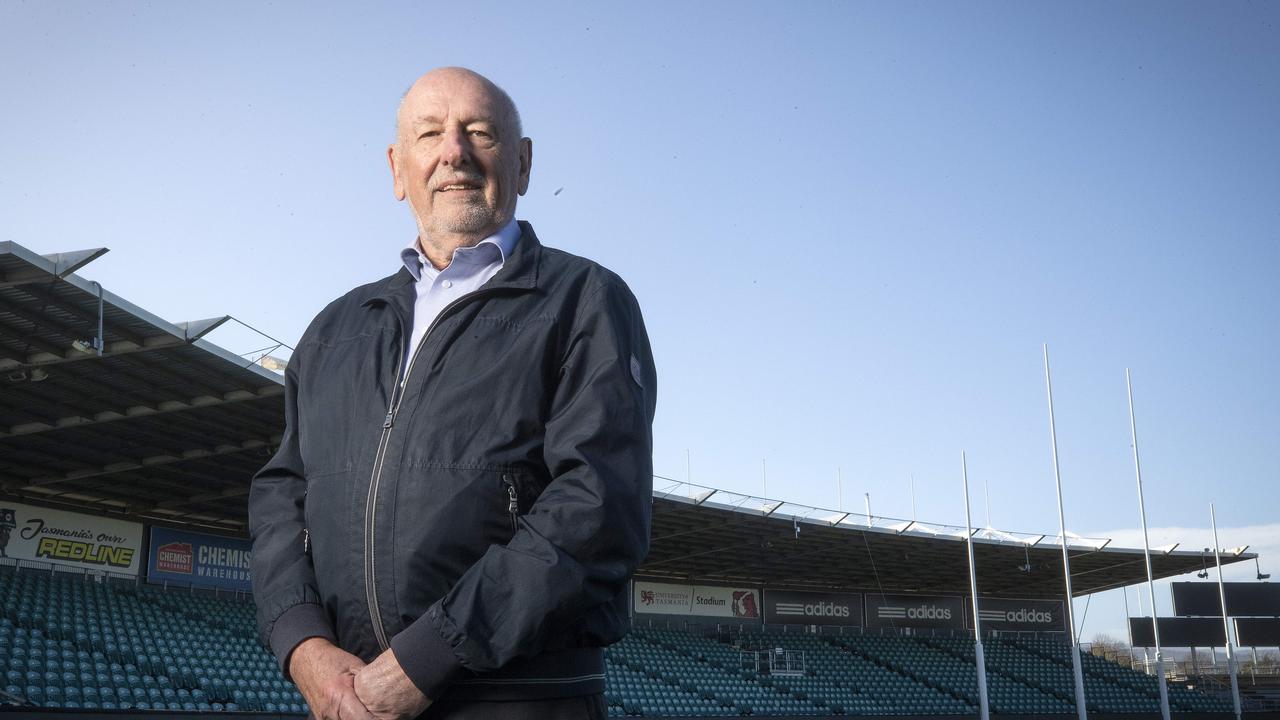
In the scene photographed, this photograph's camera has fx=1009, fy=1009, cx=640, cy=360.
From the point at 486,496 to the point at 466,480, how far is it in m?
0.05

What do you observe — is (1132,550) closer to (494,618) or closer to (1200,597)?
(1200,597)

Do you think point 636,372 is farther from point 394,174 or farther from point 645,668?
point 645,668

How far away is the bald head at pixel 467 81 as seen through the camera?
2148mm

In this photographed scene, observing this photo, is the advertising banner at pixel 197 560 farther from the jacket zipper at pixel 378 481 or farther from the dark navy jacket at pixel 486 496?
the jacket zipper at pixel 378 481

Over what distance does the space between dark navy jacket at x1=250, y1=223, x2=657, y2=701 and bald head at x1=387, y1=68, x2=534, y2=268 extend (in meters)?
0.17

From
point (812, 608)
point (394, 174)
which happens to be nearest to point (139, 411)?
point (394, 174)

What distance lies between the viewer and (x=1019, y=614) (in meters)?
40.3

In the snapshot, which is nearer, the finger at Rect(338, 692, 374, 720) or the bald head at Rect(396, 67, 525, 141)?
the finger at Rect(338, 692, 374, 720)

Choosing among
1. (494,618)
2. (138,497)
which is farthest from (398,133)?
(138,497)

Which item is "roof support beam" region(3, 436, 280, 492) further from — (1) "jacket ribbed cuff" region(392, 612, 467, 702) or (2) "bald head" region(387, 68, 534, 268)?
(1) "jacket ribbed cuff" region(392, 612, 467, 702)

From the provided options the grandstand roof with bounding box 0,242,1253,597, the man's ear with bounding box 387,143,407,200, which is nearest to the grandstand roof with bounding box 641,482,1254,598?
the grandstand roof with bounding box 0,242,1253,597

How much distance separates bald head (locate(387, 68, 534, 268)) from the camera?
2.12 metres

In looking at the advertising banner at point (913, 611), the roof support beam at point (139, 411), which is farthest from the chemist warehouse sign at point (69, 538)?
the advertising banner at point (913, 611)

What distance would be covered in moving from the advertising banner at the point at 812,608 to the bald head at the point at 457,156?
3499 centimetres
